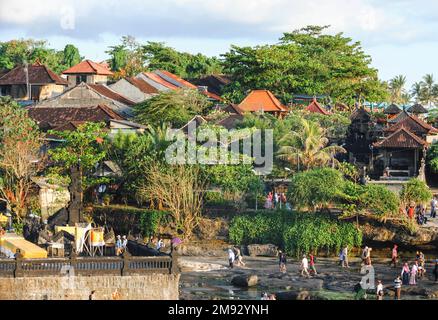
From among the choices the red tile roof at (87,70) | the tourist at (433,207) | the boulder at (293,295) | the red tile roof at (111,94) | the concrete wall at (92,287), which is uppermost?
the red tile roof at (87,70)

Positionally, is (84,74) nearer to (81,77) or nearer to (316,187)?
(81,77)

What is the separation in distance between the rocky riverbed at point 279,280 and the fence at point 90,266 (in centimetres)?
506

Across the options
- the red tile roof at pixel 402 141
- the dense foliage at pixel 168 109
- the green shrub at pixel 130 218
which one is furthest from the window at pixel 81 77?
the red tile roof at pixel 402 141

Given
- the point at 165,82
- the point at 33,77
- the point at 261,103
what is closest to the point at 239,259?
the point at 261,103

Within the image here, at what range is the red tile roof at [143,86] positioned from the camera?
279ft

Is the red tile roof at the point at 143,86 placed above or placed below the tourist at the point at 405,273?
above

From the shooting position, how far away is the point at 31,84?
89.4m

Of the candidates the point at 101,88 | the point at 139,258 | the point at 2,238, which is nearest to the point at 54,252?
the point at 2,238

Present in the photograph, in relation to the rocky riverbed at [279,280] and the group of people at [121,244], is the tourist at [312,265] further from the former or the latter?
the group of people at [121,244]

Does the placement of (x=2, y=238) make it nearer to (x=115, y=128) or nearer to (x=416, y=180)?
(x=416, y=180)

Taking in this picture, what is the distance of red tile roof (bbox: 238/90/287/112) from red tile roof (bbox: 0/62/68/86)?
730 inches

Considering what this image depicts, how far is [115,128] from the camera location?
2766 inches

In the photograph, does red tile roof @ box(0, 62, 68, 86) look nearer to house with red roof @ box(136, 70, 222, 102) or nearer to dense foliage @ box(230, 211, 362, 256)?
house with red roof @ box(136, 70, 222, 102)

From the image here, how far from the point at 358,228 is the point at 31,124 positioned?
66.1ft
